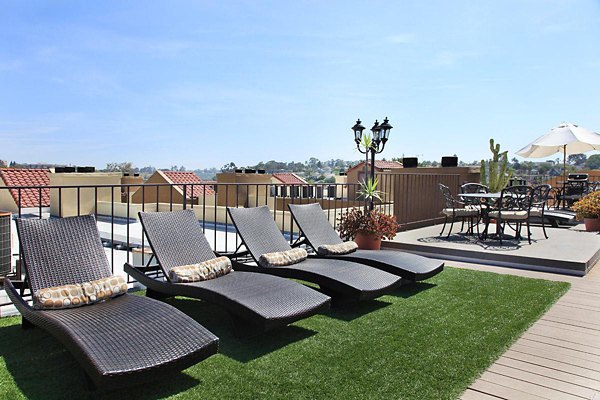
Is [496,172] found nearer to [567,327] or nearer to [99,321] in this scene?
[567,327]

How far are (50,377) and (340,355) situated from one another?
73.6 inches

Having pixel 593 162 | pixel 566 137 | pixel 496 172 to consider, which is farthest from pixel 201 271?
pixel 593 162

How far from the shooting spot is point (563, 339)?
11.7ft

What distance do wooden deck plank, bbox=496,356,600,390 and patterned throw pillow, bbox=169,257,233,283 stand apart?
2.37 meters

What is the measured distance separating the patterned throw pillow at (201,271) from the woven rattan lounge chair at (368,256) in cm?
145

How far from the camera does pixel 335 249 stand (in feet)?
17.4

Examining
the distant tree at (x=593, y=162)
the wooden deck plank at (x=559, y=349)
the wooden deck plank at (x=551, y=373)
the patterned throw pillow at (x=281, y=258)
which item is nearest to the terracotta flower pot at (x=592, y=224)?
the wooden deck plank at (x=559, y=349)

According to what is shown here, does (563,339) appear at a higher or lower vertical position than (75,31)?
lower

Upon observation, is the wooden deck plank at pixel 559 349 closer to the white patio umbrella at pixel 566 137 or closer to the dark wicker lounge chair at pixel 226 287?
the dark wicker lounge chair at pixel 226 287

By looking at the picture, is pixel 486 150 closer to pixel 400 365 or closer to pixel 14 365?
pixel 400 365

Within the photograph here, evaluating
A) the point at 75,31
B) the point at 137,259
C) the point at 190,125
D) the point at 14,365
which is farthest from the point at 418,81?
the point at 190,125

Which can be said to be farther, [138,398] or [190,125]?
[190,125]

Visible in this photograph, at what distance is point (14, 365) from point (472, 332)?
3.34 m

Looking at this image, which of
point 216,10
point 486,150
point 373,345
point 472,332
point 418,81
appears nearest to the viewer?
point 373,345
